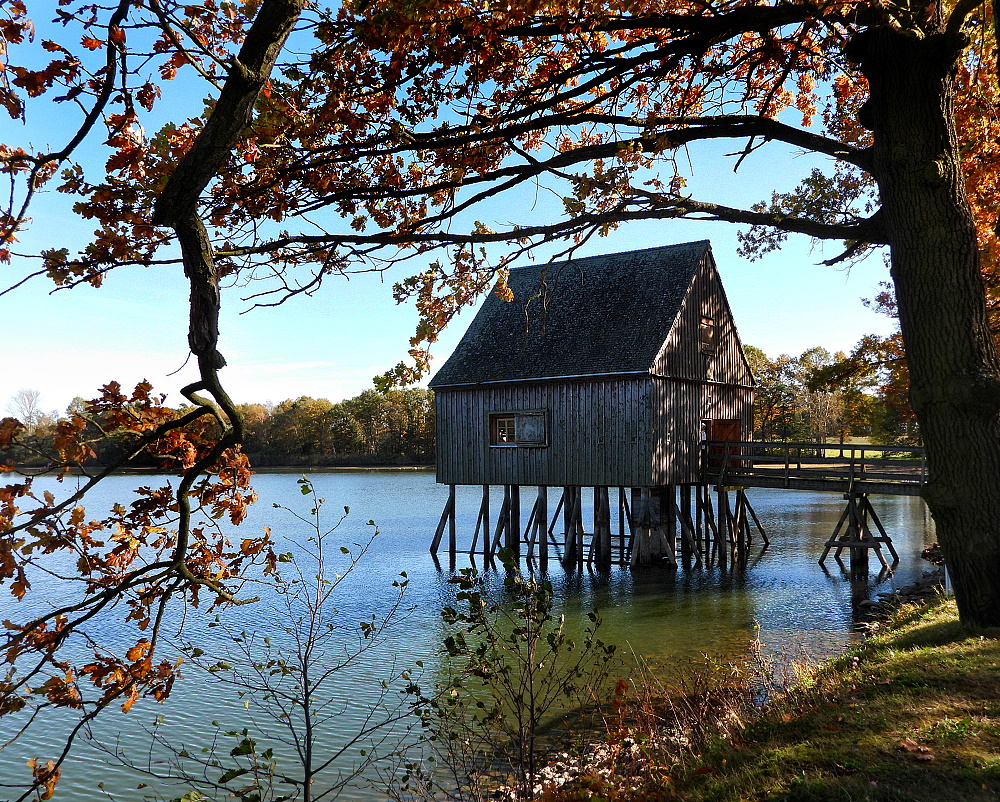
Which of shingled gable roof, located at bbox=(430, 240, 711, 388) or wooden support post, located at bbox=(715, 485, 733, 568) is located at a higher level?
shingled gable roof, located at bbox=(430, 240, 711, 388)

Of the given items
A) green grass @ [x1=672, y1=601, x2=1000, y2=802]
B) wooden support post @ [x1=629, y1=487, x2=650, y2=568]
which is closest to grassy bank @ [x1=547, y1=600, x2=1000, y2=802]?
green grass @ [x1=672, y1=601, x2=1000, y2=802]

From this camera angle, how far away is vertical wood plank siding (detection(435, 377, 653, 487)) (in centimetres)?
1997

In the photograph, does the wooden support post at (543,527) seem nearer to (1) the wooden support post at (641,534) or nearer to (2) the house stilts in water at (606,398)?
(2) the house stilts in water at (606,398)

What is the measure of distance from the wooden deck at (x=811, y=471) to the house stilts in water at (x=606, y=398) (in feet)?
1.98

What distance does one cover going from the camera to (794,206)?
9180 millimetres

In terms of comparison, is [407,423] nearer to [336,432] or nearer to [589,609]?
[336,432]

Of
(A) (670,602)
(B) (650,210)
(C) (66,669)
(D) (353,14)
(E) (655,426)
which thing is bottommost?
(A) (670,602)

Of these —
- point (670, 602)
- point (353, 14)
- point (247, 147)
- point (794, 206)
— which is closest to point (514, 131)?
point (353, 14)

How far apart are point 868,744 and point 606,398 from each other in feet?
50.0

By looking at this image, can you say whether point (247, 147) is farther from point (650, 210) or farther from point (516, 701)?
point (650, 210)

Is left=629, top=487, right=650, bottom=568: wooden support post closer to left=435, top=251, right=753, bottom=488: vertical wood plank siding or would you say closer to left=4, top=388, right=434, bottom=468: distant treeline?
left=435, top=251, right=753, bottom=488: vertical wood plank siding

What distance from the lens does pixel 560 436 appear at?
21.2 m

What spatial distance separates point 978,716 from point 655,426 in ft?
47.3

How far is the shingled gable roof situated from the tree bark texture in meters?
12.3
